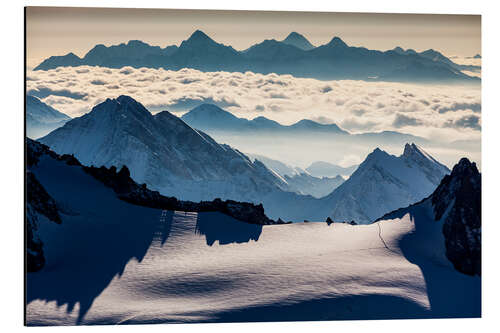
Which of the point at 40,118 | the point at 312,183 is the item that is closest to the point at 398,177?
the point at 312,183

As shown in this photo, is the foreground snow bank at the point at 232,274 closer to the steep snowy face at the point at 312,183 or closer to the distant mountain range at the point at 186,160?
the distant mountain range at the point at 186,160

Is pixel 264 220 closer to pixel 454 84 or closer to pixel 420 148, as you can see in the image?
pixel 420 148

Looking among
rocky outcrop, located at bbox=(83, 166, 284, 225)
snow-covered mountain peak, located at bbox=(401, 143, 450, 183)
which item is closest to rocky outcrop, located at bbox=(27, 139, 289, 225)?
rocky outcrop, located at bbox=(83, 166, 284, 225)

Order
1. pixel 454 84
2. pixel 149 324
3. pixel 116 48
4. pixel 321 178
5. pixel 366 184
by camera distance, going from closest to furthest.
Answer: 1. pixel 149 324
2. pixel 116 48
3. pixel 454 84
4. pixel 321 178
5. pixel 366 184

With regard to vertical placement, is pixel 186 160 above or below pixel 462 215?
above

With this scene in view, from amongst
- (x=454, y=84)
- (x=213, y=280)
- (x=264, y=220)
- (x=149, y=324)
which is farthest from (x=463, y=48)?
(x=149, y=324)

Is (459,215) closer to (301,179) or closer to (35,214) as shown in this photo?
(301,179)

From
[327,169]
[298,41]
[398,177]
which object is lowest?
[398,177]
